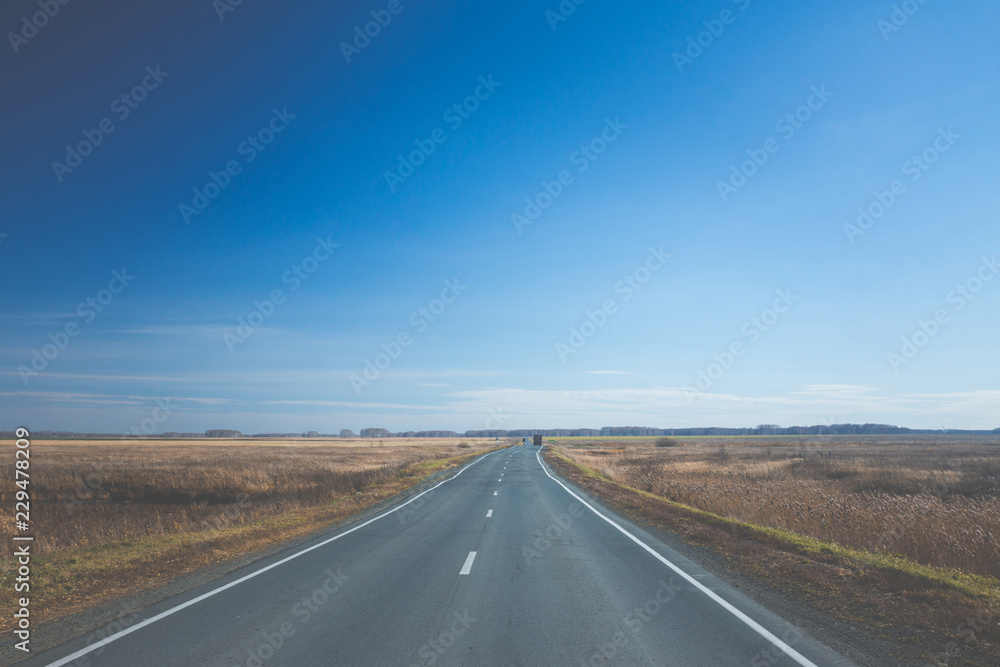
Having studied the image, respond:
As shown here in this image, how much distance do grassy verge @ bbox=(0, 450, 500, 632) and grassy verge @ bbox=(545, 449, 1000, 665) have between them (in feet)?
34.2

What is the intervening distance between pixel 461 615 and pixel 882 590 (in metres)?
6.57

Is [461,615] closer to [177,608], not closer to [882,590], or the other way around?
[177,608]

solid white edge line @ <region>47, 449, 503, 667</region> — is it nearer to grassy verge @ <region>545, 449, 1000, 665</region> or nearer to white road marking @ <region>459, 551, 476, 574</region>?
white road marking @ <region>459, 551, 476, 574</region>

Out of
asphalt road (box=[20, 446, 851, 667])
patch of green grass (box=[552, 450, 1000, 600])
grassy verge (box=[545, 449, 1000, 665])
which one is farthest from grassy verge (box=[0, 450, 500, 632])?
patch of green grass (box=[552, 450, 1000, 600])

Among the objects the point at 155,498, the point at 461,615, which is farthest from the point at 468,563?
the point at 155,498

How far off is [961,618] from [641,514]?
37.9 ft

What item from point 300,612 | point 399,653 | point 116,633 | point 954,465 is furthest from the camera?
point 954,465

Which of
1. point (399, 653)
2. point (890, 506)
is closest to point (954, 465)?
point (890, 506)

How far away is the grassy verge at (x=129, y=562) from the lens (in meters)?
8.42

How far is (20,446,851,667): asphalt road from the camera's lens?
575cm

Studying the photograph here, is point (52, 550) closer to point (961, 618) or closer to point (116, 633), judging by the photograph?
point (116, 633)

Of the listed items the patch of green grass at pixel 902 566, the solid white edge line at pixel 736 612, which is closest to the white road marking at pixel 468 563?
the solid white edge line at pixel 736 612

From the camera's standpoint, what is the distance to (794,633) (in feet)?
21.6

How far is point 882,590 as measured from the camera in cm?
849
